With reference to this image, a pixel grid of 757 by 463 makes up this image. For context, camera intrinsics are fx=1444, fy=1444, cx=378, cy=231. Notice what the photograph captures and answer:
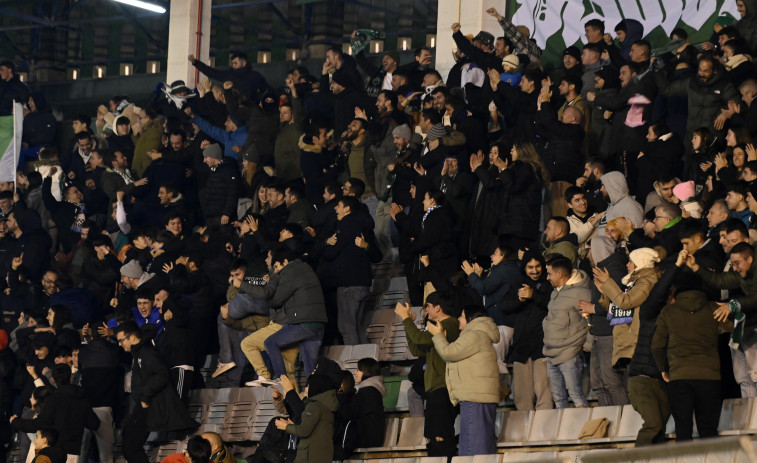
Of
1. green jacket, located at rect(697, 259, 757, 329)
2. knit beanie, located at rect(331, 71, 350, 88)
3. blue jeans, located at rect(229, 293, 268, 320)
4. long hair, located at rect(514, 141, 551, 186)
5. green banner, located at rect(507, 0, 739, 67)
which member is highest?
green banner, located at rect(507, 0, 739, 67)

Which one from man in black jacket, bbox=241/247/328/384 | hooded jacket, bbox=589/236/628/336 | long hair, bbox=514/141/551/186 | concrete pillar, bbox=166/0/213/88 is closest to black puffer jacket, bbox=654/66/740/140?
long hair, bbox=514/141/551/186

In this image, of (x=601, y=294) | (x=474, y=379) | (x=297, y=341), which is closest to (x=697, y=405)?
(x=601, y=294)

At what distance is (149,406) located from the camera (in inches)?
562

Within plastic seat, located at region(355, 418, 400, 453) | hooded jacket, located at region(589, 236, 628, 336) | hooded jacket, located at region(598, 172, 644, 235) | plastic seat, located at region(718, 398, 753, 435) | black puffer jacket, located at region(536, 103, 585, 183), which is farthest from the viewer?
black puffer jacket, located at region(536, 103, 585, 183)

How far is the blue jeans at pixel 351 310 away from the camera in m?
14.4

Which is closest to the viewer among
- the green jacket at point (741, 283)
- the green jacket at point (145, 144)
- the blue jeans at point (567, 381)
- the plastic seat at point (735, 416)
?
the plastic seat at point (735, 416)

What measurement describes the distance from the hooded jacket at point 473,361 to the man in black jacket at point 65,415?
450 cm

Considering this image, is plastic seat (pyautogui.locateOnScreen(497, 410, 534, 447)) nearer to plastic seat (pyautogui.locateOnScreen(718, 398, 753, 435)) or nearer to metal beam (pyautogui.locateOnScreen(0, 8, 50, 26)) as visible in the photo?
plastic seat (pyautogui.locateOnScreen(718, 398, 753, 435))

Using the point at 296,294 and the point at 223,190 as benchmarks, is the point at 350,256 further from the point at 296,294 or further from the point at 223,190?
the point at 223,190

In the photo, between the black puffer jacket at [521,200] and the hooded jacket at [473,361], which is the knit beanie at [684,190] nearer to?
the black puffer jacket at [521,200]

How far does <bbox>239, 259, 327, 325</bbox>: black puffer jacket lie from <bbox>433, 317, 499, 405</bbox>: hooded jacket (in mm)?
2905

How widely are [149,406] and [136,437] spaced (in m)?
0.33

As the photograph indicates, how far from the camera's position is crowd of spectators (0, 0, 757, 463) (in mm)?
11203

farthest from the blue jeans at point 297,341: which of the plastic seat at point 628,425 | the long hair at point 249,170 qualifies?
the plastic seat at point 628,425
